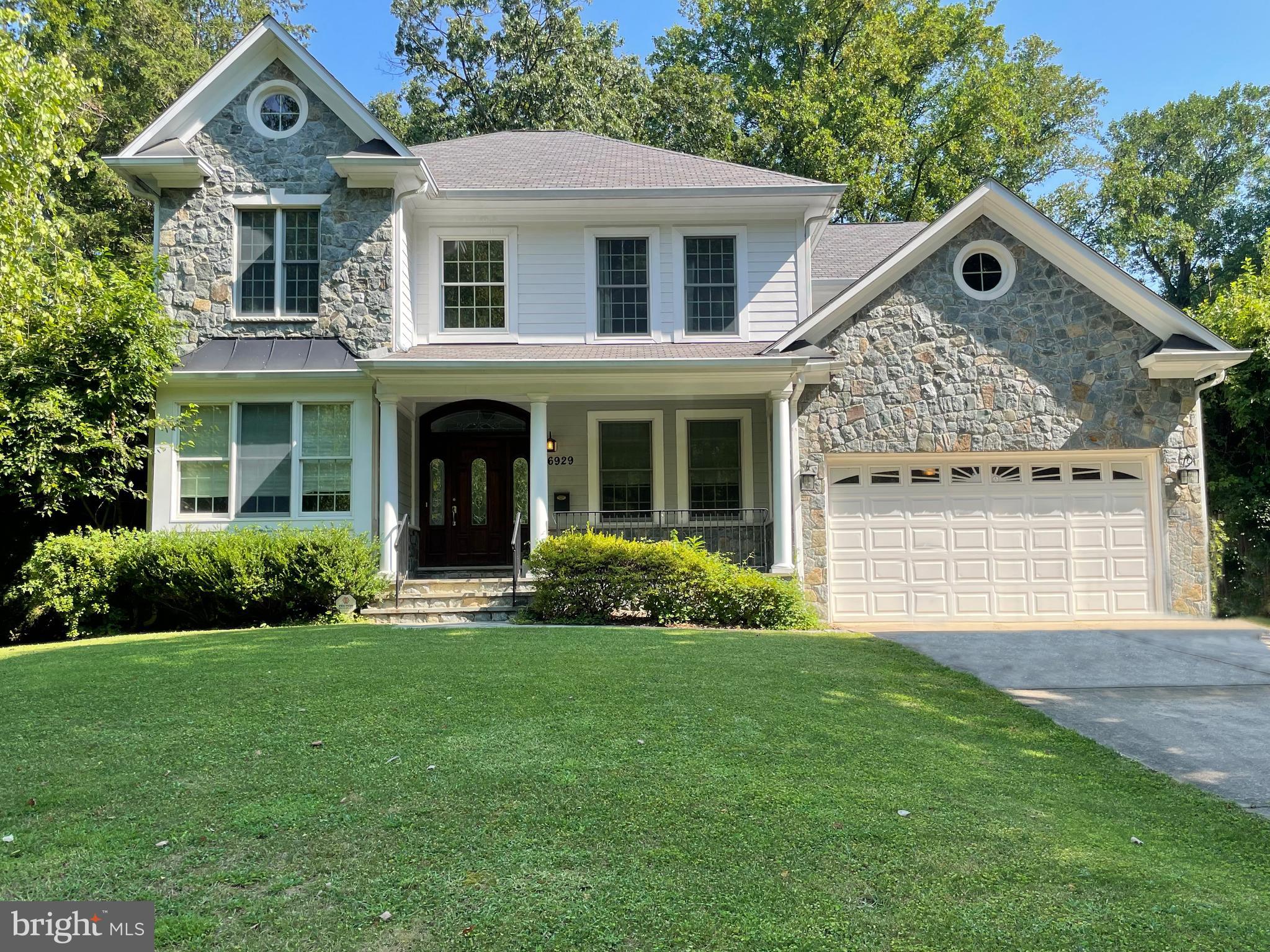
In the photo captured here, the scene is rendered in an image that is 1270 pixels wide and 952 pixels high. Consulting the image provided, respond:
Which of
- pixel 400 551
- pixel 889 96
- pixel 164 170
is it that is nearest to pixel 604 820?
pixel 400 551

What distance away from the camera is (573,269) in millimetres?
13891

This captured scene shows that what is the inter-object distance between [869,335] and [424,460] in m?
7.12

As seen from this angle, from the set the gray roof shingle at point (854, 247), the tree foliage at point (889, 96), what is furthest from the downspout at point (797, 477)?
the tree foliage at point (889, 96)

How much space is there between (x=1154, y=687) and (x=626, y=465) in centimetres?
864

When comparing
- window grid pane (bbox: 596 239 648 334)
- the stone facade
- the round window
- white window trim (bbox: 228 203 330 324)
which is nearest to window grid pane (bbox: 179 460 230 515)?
the stone facade

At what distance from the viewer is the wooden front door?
14344 millimetres

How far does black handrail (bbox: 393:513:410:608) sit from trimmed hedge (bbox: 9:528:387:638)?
0.35 meters

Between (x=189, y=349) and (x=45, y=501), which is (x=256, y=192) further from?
(x=45, y=501)

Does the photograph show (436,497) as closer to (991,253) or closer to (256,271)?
(256,271)

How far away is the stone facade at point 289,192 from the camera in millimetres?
12883

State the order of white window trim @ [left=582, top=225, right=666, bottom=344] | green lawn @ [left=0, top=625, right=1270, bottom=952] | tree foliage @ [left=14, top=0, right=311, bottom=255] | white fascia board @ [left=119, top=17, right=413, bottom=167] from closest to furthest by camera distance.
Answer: green lawn @ [left=0, top=625, right=1270, bottom=952] < white fascia board @ [left=119, top=17, right=413, bottom=167] < white window trim @ [left=582, top=225, right=666, bottom=344] < tree foliage @ [left=14, top=0, right=311, bottom=255]

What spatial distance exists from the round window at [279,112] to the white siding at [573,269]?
222 cm

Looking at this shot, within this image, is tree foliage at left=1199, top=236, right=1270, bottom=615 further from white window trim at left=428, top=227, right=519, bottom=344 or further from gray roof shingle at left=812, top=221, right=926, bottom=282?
white window trim at left=428, top=227, right=519, bottom=344

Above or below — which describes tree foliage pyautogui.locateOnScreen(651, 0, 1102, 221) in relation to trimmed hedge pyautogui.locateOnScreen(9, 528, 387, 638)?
above
